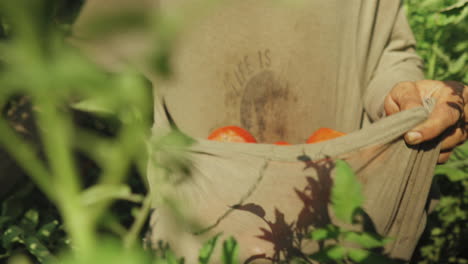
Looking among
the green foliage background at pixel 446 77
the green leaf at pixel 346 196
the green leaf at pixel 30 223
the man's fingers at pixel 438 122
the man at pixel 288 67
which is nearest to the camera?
the green leaf at pixel 346 196

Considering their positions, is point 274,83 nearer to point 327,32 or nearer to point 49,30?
point 327,32

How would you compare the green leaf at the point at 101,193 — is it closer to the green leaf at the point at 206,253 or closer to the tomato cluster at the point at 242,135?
the green leaf at the point at 206,253

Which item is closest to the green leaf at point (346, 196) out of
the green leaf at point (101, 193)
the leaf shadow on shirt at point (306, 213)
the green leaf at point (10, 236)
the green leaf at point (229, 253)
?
the green leaf at point (229, 253)

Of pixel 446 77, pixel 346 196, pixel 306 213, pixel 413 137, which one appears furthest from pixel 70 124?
pixel 446 77

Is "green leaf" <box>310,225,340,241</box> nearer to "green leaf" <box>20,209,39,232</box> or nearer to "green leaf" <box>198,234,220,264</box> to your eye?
"green leaf" <box>198,234,220,264</box>

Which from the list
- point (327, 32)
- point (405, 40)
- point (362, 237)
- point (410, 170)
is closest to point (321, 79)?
point (327, 32)

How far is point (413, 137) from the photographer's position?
951mm

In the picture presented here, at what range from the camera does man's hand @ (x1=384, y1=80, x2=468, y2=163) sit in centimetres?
94

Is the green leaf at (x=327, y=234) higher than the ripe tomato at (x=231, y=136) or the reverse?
higher

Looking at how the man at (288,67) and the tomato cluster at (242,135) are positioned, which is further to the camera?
the man at (288,67)

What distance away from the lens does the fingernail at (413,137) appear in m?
0.95

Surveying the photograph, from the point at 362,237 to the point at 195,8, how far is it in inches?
14.2

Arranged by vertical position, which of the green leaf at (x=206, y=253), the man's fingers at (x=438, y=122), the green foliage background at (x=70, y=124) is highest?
the green foliage background at (x=70, y=124)

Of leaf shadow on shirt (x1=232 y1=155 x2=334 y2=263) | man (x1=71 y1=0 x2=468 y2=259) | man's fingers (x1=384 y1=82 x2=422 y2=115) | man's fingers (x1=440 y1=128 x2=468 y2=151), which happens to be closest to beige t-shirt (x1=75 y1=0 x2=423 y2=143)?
man (x1=71 y1=0 x2=468 y2=259)
